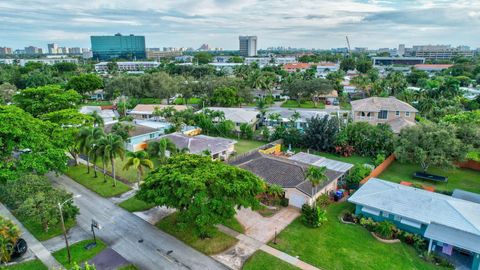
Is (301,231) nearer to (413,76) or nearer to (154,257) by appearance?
(154,257)

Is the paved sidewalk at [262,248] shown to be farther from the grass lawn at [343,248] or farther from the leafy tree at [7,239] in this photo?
the leafy tree at [7,239]

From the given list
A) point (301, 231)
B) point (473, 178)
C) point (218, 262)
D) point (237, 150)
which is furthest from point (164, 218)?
point (473, 178)

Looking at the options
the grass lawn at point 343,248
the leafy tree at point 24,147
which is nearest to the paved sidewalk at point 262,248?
the grass lawn at point 343,248

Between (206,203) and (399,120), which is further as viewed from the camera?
(399,120)

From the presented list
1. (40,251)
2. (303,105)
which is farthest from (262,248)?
(303,105)

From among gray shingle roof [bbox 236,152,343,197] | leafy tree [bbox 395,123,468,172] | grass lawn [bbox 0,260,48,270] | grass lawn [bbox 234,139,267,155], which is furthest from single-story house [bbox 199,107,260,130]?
grass lawn [bbox 0,260,48,270]
